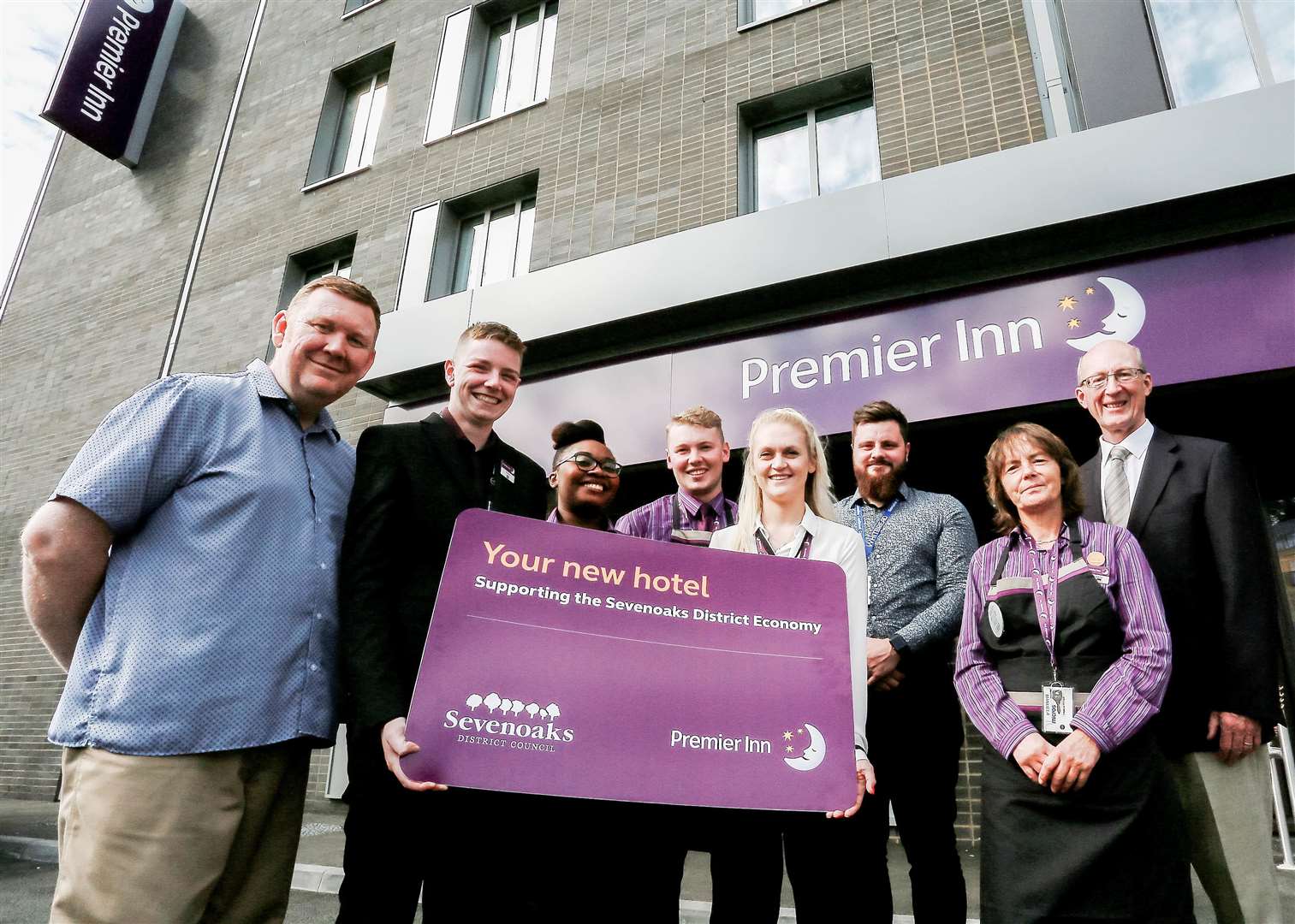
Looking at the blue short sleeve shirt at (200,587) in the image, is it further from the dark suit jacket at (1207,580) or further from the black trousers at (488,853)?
the dark suit jacket at (1207,580)

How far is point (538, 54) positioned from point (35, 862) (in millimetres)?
9854

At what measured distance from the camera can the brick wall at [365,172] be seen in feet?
22.6

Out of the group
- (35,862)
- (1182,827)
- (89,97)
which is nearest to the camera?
(1182,827)

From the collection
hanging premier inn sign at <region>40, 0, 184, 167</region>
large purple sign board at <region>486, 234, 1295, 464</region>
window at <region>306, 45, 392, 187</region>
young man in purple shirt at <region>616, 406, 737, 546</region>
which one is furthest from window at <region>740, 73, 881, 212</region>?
hanging premier inn sign at <region>40, 0, 184, 167</region>

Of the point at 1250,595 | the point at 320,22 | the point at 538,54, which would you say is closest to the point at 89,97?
the point at 320,22

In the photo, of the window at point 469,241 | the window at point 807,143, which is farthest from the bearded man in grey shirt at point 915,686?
the window at point 469,241

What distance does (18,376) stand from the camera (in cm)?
1198

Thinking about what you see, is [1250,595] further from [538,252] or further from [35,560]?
[538,252]

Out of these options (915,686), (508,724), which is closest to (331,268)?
(915,686)

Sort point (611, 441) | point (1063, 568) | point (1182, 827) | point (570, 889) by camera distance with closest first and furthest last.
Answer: point (570, 889), point (1182, 827), point (1063, 568), point (611, 441)

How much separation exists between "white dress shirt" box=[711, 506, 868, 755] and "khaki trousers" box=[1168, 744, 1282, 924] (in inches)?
45.2

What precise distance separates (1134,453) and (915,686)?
129 centimetres

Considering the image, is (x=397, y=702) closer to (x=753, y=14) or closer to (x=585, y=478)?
(x=585, y=478)

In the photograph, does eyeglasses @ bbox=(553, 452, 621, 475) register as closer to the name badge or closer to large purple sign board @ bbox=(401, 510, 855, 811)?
large purple sign board @ bbox=(401, 510, 855, 811)
